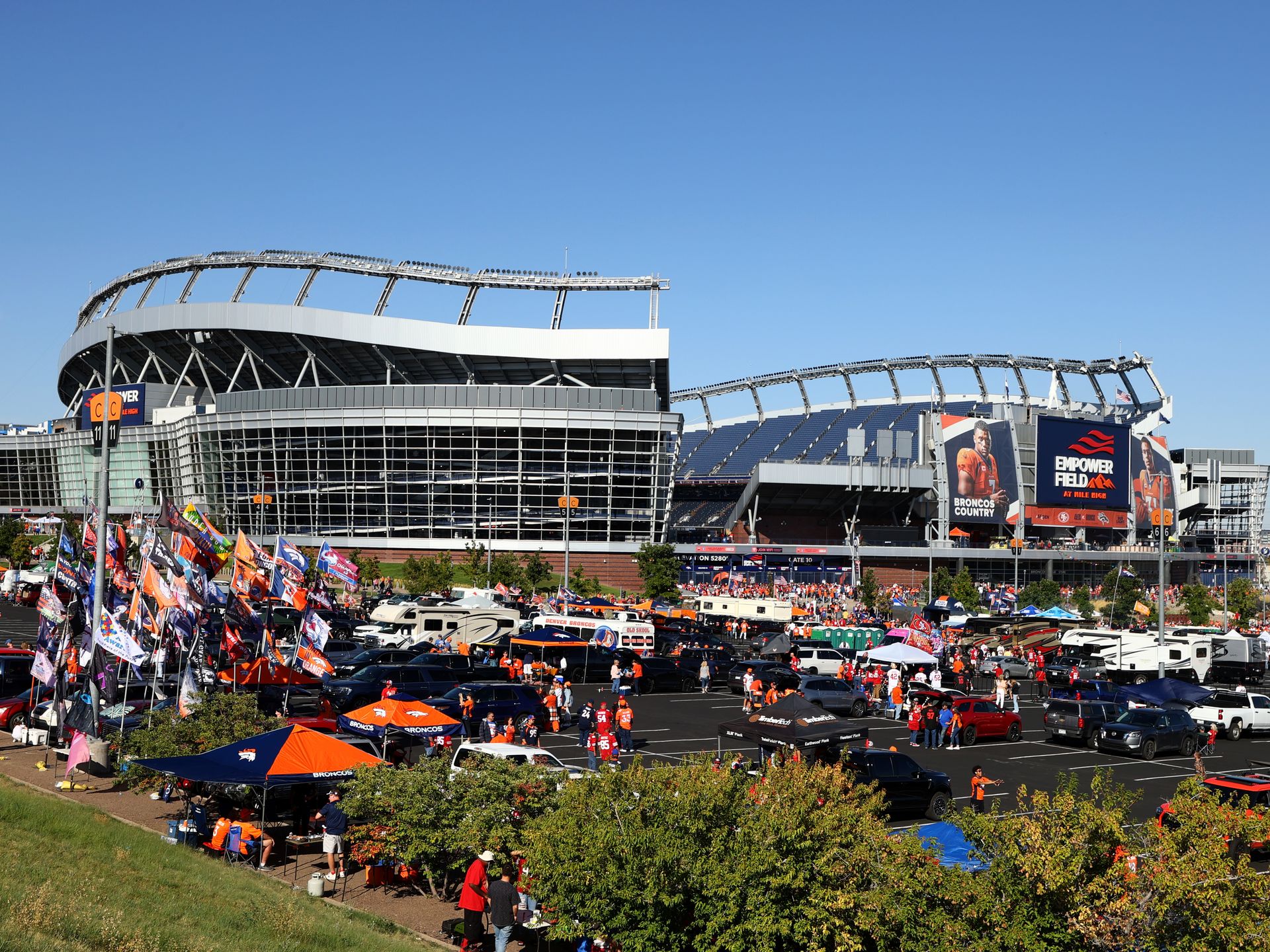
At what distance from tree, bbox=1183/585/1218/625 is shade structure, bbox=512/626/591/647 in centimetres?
4930

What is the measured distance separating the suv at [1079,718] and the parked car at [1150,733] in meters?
0.38

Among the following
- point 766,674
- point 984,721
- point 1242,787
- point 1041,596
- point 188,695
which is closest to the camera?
point 1242,787

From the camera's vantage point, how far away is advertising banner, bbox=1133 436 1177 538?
431ft

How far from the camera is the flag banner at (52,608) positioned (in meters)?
27.2

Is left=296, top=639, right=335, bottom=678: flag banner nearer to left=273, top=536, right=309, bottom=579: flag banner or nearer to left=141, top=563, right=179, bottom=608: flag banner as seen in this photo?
left=141, top=563, right=179, bottom=608: flag banner

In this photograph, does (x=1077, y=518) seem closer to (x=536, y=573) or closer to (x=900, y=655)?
(x=536, y=573)

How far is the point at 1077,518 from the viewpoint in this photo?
125000 mm

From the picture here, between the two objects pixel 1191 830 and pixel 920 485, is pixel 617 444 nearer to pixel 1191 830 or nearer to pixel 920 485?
pixel 920 485

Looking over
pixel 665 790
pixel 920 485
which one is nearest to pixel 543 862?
pixel 665 790

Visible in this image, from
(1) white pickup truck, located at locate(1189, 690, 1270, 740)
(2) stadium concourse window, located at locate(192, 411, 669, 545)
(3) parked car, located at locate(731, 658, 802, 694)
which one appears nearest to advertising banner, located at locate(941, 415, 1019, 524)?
(2) stadium concourse window, located at locate(192, 411, 669, 545)

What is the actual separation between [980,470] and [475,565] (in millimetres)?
60898

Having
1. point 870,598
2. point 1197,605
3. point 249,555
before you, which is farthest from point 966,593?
point 249,555

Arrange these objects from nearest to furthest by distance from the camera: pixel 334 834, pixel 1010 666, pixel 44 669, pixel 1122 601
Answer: pixel 334 834
pixel 44 669
pixel 1010 666
pixel 1122 601

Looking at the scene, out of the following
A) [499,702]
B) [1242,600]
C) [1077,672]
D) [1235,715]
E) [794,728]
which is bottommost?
[1077,672]
